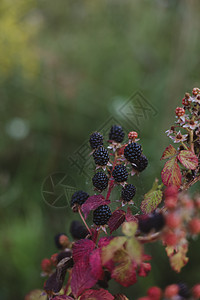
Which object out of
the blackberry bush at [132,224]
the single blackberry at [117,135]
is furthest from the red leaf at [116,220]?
the single blackberry at [117,135]

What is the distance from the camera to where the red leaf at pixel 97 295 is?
0.37 meters

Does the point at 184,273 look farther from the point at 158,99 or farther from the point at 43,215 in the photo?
the point at 158,99

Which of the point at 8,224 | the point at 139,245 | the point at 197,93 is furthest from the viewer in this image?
the point at 8,224

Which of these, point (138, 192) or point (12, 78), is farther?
point (12, 78)

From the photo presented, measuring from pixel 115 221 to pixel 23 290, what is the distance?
1.10 meters

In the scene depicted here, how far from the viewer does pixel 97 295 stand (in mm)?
380

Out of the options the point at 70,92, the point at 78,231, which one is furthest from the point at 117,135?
the point at 70,92

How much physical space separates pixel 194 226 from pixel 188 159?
125 millimetres

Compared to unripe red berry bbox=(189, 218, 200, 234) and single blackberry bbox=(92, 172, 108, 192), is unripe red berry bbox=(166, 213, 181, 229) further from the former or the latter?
single blackberry bbox=(92, 172, 108, 192)

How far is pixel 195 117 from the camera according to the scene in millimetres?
429

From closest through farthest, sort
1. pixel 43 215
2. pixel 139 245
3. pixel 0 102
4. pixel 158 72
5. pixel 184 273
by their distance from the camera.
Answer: pixel 139 245, pixel 184 273, pixel 43 215, pixel 0 102, pixel 158 72

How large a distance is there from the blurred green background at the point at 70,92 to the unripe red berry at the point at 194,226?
0.18m

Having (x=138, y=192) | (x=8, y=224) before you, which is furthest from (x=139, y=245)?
(x=8, y=224)

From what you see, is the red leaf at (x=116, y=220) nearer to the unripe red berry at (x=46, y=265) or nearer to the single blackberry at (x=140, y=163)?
the single blackberry at (x=140, y=163)
